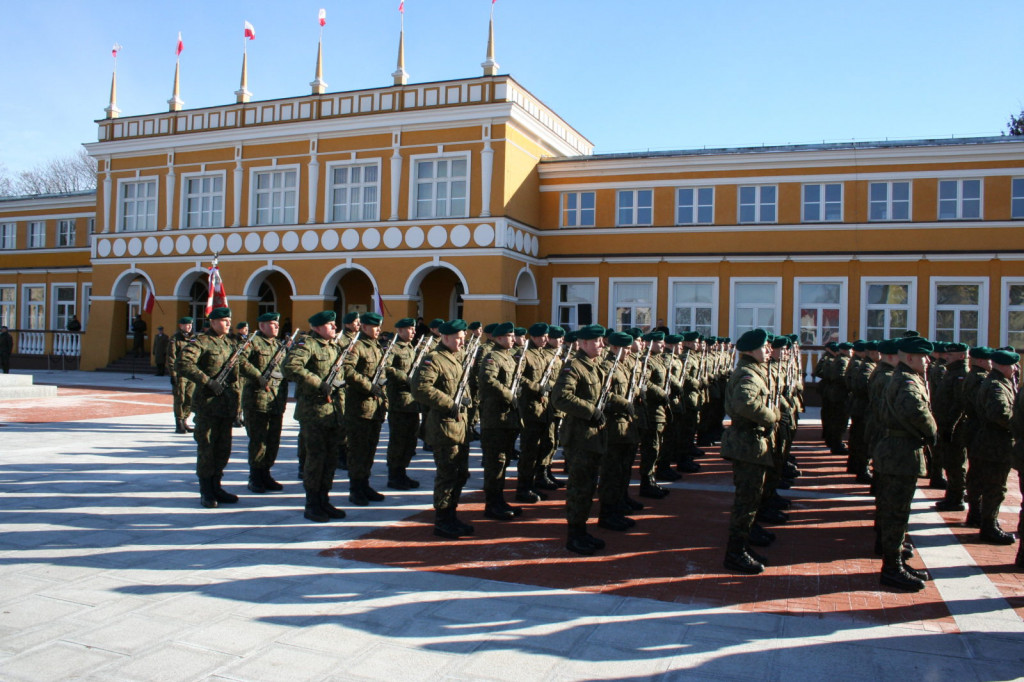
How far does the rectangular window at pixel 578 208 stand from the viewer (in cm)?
2564

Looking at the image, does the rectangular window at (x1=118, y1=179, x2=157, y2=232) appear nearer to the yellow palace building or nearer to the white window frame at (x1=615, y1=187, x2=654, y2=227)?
the yellow palace building

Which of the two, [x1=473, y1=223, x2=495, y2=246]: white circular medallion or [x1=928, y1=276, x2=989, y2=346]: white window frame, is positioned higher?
[x1=473, y1=223, x2=495, y2=246]: white circular medallion

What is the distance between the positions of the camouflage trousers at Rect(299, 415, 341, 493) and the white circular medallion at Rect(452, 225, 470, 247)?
663 inches

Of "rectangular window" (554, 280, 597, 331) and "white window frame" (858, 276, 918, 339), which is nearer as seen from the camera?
"white window frame" (858, 276, 918, 339)

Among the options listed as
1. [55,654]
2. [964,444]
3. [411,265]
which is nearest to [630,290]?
[411,265]

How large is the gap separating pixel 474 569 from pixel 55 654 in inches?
118

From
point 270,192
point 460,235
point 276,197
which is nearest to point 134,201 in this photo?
point 270,192

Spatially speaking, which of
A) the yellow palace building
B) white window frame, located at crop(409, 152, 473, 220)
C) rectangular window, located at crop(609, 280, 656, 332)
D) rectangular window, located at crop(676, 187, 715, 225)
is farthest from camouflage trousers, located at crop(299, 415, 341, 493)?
rectangular window, located at crop(676, 187, 715, 225)

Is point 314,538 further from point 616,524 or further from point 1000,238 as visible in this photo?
point 1000,238

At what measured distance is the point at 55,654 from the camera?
4328 millimetres

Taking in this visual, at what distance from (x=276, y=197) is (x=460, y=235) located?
25.8 ft

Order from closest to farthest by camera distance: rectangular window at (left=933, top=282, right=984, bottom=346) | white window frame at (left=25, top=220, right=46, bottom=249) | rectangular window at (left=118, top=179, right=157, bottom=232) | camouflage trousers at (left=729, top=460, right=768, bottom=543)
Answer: camouflage trousers at (left=729, top=460, right=768, bottom=543)
rectangular window at (left=933, top=282, right=984, bottom=346)
rectangular window at (left=118, top=179, right=157, bottom=232)
white window frame at (left=25, top=220, right=46, bottom=249)

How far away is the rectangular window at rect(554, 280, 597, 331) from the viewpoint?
83.6ft

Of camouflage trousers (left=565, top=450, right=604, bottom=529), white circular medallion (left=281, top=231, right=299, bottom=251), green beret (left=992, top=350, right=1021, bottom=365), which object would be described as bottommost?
camouflage trousers (left=565, top=450, right=604, bottom=529)
